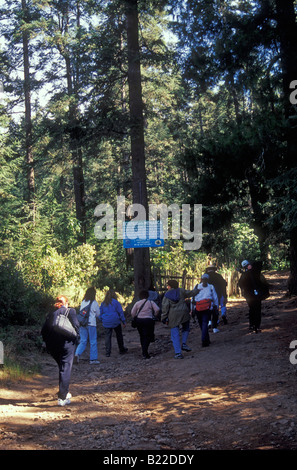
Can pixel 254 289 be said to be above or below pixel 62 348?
above

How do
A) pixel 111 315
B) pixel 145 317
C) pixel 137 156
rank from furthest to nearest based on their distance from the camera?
pixel 137 156 → pixel 111 315 → pixel 145 317

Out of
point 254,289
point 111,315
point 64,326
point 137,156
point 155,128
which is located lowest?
point 111,315

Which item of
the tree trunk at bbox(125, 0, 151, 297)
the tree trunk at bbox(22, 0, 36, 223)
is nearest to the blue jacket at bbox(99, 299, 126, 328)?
the tree trunk at bbox(125, 0, 151, 297)

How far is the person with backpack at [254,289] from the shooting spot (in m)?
11.5

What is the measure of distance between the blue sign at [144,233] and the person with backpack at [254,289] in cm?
535

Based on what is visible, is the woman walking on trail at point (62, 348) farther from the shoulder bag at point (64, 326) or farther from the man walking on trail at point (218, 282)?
the man walking on trail at point (218, 282)

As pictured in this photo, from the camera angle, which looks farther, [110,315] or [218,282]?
[218,282]

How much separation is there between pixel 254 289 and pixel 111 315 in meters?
3.90

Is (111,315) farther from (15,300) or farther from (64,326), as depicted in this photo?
(64,326)

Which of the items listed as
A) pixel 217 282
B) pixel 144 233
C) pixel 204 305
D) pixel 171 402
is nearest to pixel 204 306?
pixel 204 305

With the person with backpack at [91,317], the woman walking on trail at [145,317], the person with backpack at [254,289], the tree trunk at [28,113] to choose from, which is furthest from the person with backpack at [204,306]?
the tree trunk at [28,113]

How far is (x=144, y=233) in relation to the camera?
16.8 metres

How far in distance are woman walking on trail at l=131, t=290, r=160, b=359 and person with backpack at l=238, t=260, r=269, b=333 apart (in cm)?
238

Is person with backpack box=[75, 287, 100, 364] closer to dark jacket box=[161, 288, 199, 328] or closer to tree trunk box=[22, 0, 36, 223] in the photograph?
dark jacket box=[161, 288, 199, 328]
